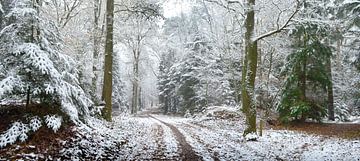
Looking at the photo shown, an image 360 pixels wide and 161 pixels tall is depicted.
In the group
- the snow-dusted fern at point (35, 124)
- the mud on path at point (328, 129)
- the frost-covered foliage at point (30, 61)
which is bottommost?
the mud on path at point (328, 129)

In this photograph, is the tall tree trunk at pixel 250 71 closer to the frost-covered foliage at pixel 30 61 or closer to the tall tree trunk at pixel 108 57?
the tall tree trunk at pixel 108 57

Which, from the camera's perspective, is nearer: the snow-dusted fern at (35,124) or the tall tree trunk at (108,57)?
the snow-dusted fern at (35,124)

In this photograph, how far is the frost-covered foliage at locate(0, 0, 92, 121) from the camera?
8664 mm

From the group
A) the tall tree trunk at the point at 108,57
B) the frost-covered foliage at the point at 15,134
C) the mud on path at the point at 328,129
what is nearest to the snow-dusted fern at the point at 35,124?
the frost-covered foliage at the point at 15,134

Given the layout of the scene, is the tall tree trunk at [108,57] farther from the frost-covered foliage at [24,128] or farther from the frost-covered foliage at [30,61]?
the frost-covered foliage at [24,128]

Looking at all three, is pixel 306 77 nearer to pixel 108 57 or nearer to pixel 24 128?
→ pixel 108 57

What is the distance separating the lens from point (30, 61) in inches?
342

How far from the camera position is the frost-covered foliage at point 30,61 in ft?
28.4

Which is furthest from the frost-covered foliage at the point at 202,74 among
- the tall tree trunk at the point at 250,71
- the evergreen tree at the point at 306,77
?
the tall tree trunk at the point at 250,71

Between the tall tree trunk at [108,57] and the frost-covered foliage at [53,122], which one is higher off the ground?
the tall tree trunk at [108,57]

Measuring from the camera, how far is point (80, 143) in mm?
9359

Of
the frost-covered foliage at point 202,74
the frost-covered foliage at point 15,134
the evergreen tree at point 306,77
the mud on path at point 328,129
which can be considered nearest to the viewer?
the frost-covered foliage at point 15,134

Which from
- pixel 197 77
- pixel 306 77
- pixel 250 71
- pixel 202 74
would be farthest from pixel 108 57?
pixel 197 77

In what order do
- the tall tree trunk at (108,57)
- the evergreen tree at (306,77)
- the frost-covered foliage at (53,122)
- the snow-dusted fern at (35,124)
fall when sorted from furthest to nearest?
1. the evergreen tree at (306,77)
2. the tall tree trunk at (108,57)
3. the frost-covered foliage at (53,122)
4. the snow-dusted fern at (35,124)
